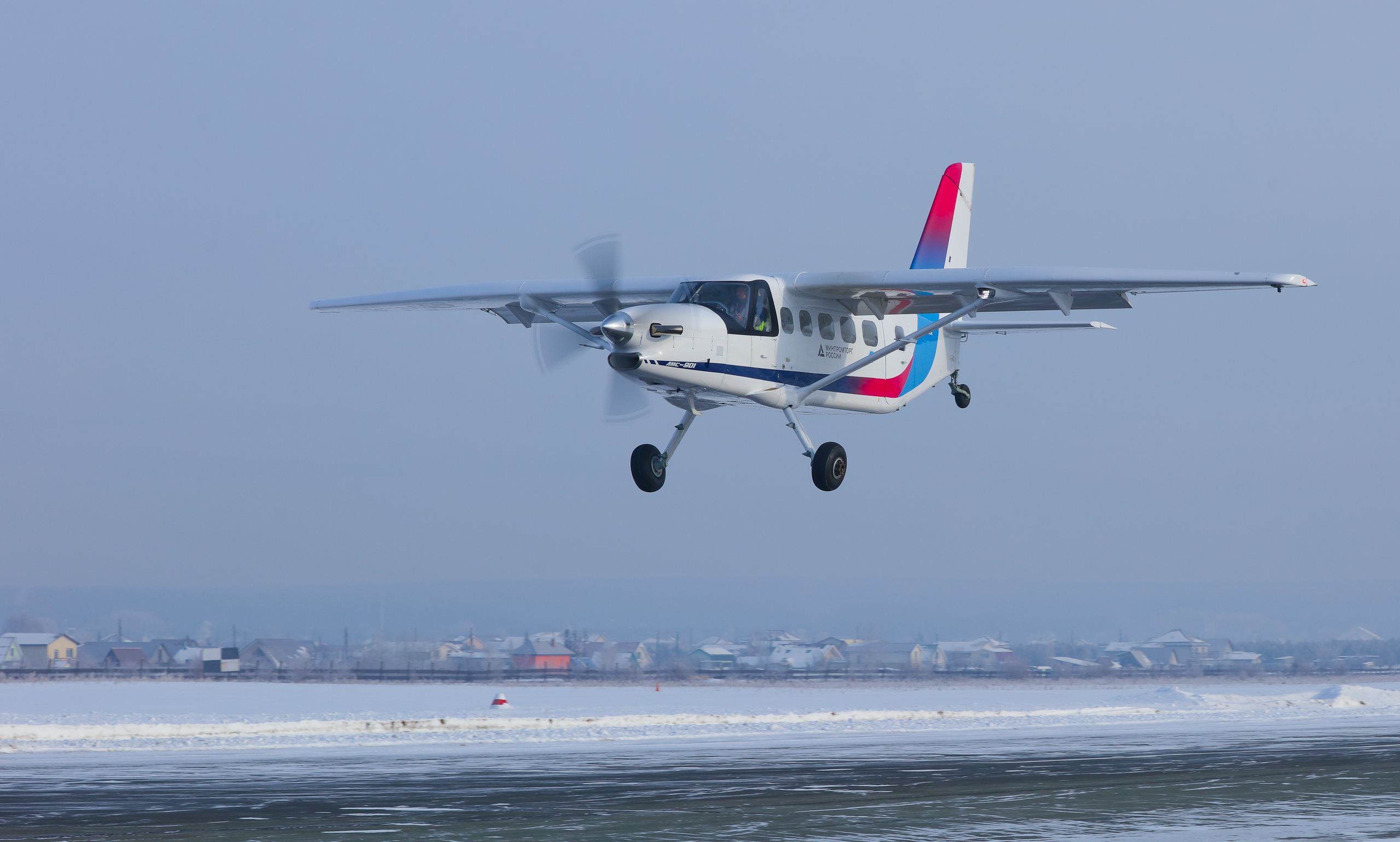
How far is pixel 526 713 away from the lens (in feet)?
137

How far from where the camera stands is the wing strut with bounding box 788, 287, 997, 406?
23.0 m

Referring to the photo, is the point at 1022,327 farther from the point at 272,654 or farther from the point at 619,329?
the point at 272,654

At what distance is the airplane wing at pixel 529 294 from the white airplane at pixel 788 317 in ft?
0.10

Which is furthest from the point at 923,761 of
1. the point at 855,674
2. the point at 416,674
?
the point at 855,674

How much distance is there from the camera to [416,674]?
93.4 metres

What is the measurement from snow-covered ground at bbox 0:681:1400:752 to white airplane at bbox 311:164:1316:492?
11.0 m

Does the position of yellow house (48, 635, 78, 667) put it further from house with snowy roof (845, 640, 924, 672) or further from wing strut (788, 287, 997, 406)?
wing strut (788, 287, 997, 406)

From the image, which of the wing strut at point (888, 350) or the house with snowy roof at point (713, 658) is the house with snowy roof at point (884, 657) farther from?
the wing strut at point (888, 350)

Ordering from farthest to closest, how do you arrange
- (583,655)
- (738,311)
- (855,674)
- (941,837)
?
(583,655) → (855,674) → (738,311) → (941,837)

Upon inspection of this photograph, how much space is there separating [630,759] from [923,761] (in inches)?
214

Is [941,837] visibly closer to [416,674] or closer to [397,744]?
[397,744]

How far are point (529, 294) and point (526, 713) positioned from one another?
20246 millimetres

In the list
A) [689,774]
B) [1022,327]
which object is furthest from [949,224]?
[689,774]

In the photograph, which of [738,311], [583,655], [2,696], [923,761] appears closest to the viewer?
[738,311]
